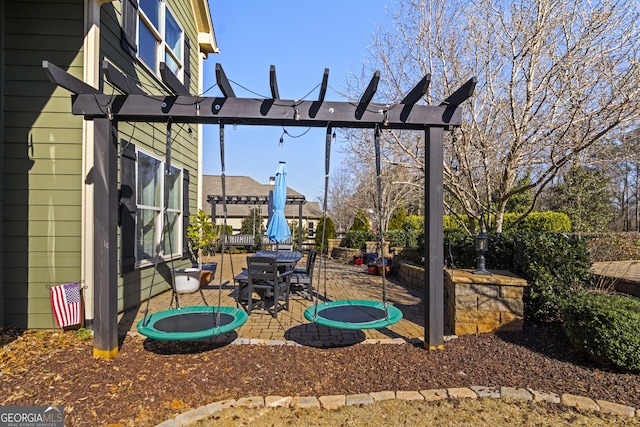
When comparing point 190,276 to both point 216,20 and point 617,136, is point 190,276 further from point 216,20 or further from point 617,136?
point 617,136

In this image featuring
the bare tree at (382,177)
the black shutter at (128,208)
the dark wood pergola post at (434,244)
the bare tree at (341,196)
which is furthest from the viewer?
the bare tree at (341,196)

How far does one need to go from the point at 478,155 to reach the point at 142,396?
6.26 meters

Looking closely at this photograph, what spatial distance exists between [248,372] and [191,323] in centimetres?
71

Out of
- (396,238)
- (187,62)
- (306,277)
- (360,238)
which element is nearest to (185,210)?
(187,62)

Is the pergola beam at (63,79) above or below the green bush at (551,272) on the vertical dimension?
above

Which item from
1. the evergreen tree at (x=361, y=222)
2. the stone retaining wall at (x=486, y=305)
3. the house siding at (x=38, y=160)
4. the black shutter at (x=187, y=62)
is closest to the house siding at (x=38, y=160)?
the house siding at (x=38, y=160)

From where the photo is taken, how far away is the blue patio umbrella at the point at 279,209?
25.4 ft

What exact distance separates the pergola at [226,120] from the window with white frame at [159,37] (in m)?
2.36

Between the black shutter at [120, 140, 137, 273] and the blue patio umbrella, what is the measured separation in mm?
2860

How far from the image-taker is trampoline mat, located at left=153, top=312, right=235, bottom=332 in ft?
10.9

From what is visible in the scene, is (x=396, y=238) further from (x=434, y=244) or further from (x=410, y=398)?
(x=410, y=398)

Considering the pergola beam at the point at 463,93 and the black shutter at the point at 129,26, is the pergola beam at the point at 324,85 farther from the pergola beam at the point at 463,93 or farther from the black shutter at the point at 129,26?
the black shutter at the point at 129,26

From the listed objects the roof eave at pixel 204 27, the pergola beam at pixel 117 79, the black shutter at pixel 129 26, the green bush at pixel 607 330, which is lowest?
the green bush at pixel 607 330

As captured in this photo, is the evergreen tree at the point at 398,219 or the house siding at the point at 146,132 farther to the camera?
the evergreen tree at the point at 398,219
